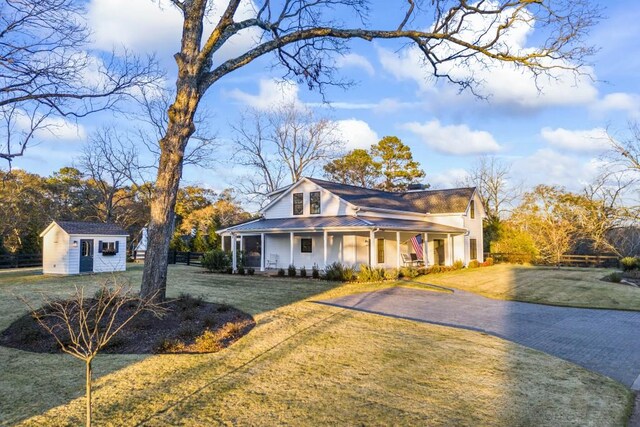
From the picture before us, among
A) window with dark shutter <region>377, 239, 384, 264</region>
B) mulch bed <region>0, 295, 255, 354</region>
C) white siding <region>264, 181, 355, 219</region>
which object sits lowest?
mulch bed <region>0, 295, 255, 354</region>

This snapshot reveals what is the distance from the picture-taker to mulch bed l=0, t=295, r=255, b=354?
6977 millimetres

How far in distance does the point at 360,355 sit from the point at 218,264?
18.5 metres

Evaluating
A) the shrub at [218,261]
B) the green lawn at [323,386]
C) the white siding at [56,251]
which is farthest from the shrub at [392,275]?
the white siding at [56,251]

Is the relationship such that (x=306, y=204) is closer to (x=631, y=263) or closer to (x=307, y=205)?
(x=307, y=205)

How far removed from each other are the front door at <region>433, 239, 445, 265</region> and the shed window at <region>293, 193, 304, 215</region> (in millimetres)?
9203

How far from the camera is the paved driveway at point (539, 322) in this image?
7898 mm

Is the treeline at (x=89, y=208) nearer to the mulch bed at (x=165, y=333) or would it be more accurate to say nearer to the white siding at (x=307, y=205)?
the white siding at (x=307, y=205)

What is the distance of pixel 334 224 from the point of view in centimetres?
2080

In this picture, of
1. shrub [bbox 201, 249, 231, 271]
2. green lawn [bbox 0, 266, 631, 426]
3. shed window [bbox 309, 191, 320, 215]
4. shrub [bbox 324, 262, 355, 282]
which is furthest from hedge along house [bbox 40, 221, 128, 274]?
green lawn [bbox 0, 266, 631, 426]

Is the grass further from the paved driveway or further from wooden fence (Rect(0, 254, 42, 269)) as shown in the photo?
wooden fence (Rect(0, 254, 42, 269))

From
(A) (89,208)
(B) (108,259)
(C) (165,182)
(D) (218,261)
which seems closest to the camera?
(C) (165,182)

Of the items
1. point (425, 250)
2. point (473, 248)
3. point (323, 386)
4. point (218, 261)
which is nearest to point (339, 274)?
point (425, 250)

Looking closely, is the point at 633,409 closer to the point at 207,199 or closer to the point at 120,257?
the point at 120,257

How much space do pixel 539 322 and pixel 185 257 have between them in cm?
2680
